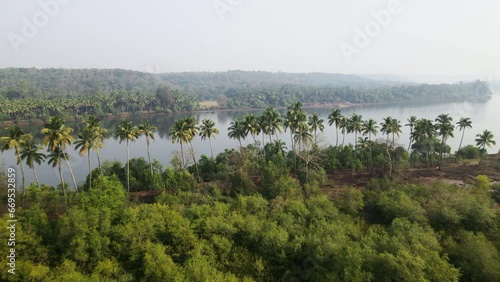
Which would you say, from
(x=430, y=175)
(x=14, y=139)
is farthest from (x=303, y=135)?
(x=14, y=139)

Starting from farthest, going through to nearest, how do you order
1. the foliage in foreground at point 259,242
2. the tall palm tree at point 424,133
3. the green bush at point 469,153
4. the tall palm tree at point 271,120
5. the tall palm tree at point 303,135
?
the green bush at point 469,153
the tall palm tree at point 424,133
the tall palm tree at point 271,120
the tall palm tree at point 303,135
the foliage in foreground at point 259,242

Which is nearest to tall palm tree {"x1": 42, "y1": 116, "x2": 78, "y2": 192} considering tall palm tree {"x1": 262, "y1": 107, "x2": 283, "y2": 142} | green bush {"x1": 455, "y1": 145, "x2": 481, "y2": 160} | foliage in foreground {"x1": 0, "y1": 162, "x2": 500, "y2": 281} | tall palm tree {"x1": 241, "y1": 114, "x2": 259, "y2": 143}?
foliage in foreground {"x1": 0, "y1": 162, "x2": 500, "y2": 281}

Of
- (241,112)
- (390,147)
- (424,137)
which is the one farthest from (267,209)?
(241,112)

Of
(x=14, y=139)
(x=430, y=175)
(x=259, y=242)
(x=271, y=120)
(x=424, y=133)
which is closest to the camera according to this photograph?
(x=259, y=242)

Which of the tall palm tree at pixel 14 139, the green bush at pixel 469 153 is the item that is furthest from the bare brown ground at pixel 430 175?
the tall palm tree at pixel 14 139

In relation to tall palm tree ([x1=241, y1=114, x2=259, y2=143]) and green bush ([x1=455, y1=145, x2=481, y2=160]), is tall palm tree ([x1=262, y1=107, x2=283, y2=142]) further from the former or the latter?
green bush ([x1=455, y1=145, x2=481, y2=160])

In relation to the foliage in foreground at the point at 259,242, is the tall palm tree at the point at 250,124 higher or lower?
higher

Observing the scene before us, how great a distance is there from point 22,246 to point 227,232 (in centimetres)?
1249

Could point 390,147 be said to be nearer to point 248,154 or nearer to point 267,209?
point 248,154

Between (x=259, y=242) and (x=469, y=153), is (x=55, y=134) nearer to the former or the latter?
(x=259, y=242)

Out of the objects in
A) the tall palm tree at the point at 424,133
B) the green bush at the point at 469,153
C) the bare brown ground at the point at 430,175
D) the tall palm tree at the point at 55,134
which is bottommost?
the bare brown ground at the point at 430,175

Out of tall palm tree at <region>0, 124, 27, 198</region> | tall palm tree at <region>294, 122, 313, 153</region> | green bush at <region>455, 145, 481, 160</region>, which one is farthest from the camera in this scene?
green bush at <region>455, 145, 481, 160</region>

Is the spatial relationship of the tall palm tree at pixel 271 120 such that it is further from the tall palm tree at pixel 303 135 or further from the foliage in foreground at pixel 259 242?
the foliage in foreground at pixel 259 242

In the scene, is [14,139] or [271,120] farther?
[271,120]
